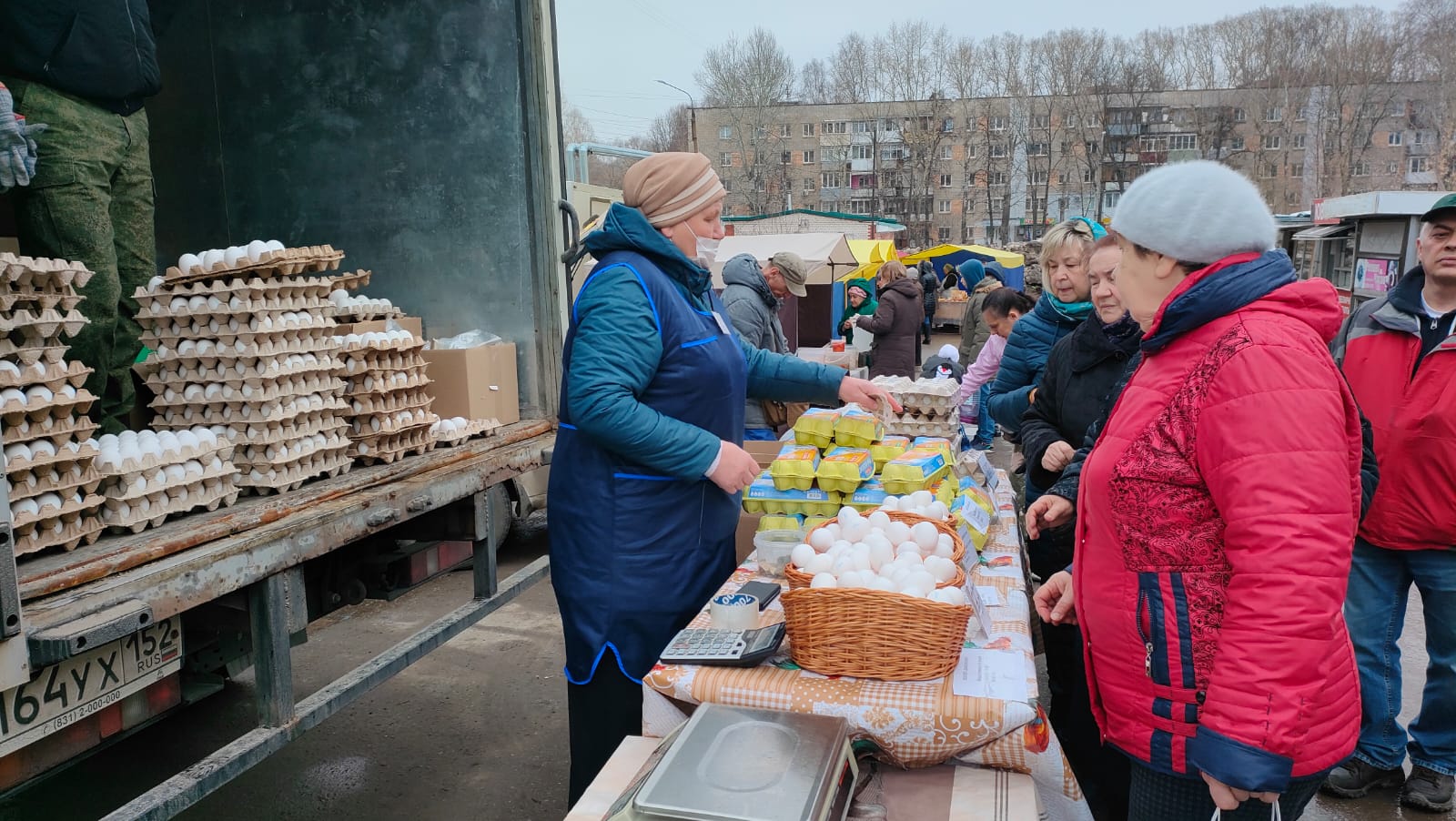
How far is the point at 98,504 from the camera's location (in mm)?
2418

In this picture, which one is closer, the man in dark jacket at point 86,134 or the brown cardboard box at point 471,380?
the man in dark jacket at point 86,134

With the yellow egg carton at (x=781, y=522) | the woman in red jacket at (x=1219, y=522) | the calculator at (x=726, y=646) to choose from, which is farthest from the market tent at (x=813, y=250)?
the woman in red jacket at (x=1219, y=522)

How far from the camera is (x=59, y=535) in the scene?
227cm

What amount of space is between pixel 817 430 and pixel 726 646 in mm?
1472

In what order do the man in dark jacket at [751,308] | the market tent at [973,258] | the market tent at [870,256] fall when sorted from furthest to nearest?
the market tent at [973,258] < the market tent at [870,256] < the man in dark jacket at [751,308]

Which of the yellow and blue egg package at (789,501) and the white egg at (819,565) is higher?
the white egg at (819,565)

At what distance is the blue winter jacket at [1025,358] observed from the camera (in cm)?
361

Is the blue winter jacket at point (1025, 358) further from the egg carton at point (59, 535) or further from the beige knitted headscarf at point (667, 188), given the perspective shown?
the egg carton at point (59, 535)

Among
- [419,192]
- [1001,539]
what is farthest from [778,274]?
[1001,539]

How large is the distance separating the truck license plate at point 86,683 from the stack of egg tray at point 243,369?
71 centimetres

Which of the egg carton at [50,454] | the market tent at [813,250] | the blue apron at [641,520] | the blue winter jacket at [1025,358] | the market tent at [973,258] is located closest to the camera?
the egg carton at [50,454]

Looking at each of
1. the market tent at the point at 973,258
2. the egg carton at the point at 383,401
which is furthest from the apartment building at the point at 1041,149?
the egg carton at the point at 383,401

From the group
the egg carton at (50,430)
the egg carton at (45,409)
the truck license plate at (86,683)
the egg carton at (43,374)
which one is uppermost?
the egg carton at (43,374)

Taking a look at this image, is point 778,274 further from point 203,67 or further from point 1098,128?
point 1098,128
